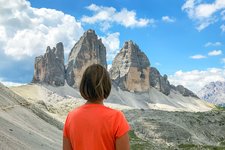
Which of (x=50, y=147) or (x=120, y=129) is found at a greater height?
(x=120, y=129)

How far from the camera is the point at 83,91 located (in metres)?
6.79

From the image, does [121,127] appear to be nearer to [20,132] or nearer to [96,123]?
[96,123]

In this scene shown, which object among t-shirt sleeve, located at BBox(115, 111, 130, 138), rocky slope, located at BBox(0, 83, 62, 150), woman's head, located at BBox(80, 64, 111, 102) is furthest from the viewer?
rocky slope, located at BBox(0, 83, 62, 150)

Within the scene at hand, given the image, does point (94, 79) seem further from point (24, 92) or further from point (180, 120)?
point (24, 92)

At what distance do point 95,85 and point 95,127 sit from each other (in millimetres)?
649

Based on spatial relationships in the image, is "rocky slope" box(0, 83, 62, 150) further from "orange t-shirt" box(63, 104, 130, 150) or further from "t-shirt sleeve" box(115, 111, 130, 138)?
"t-shirt sleeve" box(115, 111, 130, 138)

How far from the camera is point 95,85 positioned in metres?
6.73

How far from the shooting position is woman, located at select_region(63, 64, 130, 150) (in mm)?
6418

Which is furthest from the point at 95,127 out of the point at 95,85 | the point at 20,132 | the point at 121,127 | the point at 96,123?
the point at 20,132

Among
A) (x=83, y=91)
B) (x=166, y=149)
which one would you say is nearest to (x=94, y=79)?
(x=83, y=91)

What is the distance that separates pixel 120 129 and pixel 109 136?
0.22m

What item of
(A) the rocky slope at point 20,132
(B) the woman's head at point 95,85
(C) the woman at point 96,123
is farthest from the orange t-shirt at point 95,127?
(A) the rocky slope at point 20,132

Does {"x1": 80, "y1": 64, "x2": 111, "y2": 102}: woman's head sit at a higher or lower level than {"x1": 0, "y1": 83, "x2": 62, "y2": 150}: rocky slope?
higher

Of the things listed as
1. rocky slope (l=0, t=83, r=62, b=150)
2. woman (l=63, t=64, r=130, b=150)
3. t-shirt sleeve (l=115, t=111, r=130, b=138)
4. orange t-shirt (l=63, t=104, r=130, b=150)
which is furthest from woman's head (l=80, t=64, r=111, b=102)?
rocky slope (l=0, t=83, r=62, b=150)
